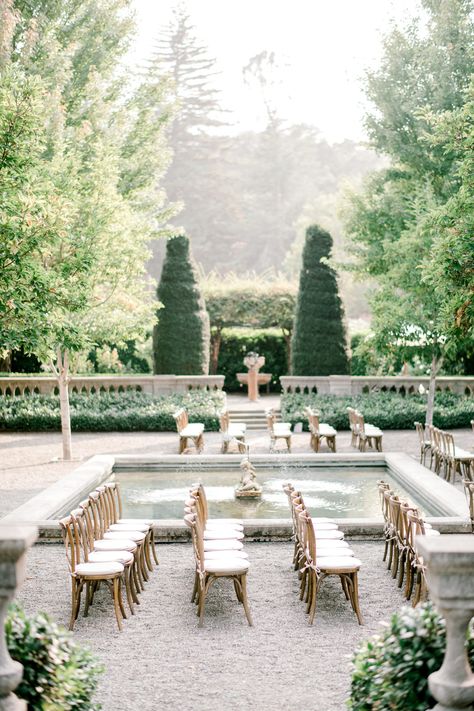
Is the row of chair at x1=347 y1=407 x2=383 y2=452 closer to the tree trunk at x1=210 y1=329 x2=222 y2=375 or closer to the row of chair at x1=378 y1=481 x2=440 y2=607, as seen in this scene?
the row of chair at x1=378 y1=481 x2=440 y2=607

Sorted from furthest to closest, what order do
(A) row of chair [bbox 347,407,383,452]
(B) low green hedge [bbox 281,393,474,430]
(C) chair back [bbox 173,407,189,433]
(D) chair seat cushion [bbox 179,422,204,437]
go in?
(B) low green hedge [bbox 281,393,474,430], (C) chair back [bbox 173,407,189,433], (A) row of chair [bbox 347,407,383,452], (D) chair seat cushion [bbox 179,422,204,437]

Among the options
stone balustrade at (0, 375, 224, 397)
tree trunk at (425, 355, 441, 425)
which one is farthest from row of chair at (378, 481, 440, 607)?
stone balustrade at (0, 375, 224, 397)

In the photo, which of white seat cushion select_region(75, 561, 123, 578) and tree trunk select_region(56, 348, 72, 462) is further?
tree trunk select_region(56, 348, 72, 462)

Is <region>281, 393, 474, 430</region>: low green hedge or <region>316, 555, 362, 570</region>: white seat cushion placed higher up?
<region>281, 393, 474, 430</region>: low green hedge

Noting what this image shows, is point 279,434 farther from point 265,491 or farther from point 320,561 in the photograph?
point 320,561

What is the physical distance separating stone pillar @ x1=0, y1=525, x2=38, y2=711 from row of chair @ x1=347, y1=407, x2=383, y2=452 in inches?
518

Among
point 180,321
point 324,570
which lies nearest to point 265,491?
point 324,570

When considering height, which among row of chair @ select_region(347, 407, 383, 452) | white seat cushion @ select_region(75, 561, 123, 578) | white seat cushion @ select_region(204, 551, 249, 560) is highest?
row of chair @ select_region(347, 407, 383, 452)

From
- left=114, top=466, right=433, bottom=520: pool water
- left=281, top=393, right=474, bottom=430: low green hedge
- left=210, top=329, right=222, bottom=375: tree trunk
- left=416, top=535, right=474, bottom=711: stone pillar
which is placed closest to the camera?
left=416, top=535, right=474, bottom=711: stone pillar

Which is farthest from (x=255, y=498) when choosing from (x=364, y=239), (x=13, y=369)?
(x=13, y=369)

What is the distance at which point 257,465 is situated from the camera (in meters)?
15.4

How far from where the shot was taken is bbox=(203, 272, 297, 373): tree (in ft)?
101

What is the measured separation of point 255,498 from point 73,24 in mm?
18605

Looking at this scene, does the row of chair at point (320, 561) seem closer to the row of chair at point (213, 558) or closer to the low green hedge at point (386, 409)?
the row of chair at point (213, 558)
